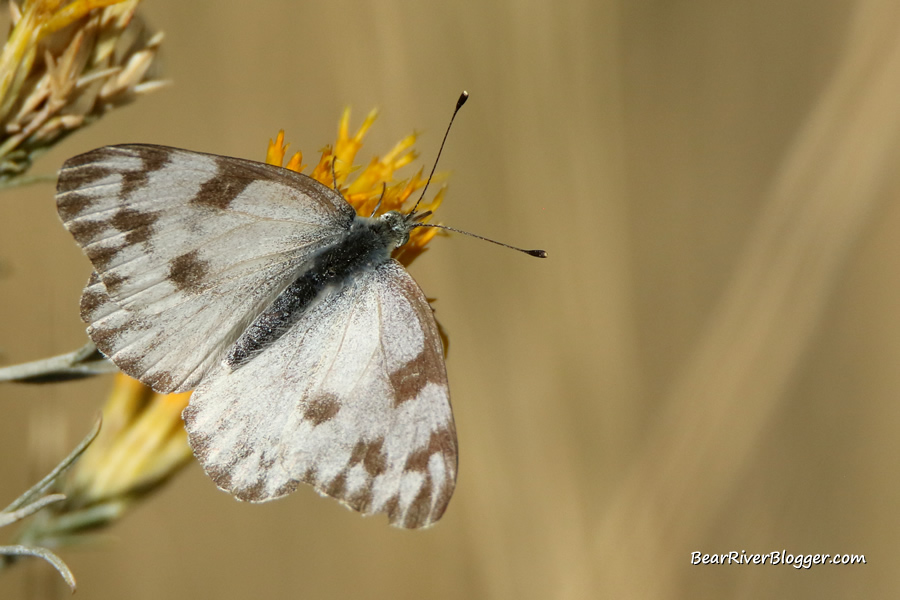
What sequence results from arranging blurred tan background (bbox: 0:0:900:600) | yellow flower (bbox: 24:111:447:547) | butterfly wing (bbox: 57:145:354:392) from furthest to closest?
blurred tan background (bbox: 0:0:900:600), yellow flower (bbox: 24:111:447:547), butterfly wing (bbox: 57:145:354:392)

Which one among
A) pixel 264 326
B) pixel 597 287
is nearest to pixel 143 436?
pixel 264 326

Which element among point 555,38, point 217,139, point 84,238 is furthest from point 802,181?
point 84,238

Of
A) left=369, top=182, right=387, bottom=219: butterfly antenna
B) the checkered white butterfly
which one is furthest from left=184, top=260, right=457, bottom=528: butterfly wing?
left=369, top=182, right=387, bottom=219: butterfly antenna

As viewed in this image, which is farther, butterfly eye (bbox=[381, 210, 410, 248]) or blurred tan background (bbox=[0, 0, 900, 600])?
blurred tan background (bbox=[0, 0, 900, 600])

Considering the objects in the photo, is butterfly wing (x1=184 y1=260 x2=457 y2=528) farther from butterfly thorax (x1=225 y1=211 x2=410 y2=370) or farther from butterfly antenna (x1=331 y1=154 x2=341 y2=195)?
butterfly antenna (x1=331 y1=154 x2=341 y2=195)

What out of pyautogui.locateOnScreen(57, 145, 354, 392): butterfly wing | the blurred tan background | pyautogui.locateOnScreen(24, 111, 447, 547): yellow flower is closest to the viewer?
pyautogui.locateOnScreen(57, 145, 354, 392): butterfly wing

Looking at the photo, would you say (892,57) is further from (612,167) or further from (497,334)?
(497,334)

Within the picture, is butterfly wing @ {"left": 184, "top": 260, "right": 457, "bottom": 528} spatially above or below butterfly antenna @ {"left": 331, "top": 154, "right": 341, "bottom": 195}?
below
